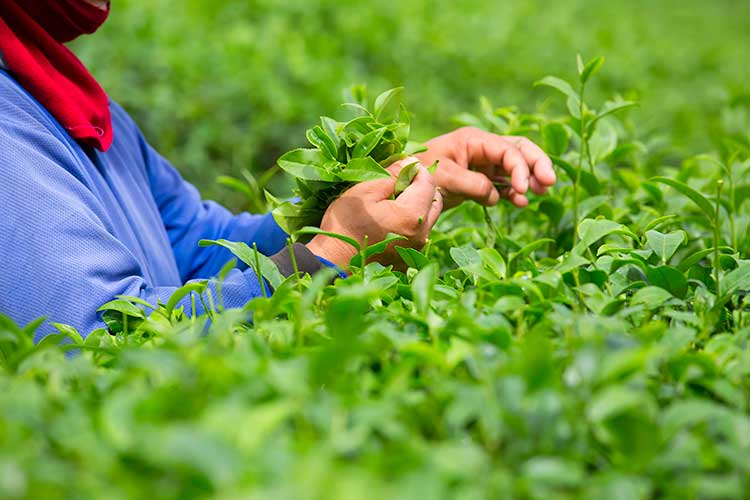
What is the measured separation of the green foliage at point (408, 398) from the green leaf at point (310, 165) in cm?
22

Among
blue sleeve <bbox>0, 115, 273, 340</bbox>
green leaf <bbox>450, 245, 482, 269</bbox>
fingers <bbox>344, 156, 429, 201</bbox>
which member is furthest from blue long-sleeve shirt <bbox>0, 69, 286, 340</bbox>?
green leaf <bbox>450, 245, 482, 269</bbox>

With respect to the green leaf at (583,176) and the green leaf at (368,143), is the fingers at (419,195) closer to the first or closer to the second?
the green leaf at (368,143)

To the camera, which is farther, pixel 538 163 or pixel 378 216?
pixel 538 163

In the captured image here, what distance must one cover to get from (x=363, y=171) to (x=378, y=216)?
0.10m

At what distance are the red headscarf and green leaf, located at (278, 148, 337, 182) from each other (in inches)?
19.4

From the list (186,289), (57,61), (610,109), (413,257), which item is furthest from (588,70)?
(57,61)

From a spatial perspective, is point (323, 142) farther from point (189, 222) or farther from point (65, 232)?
point (189, 222)

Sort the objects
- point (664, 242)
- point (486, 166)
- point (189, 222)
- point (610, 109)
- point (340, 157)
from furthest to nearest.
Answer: point (189, 222) < point (486, 166) < point (610, 109) < point (340, 157) < point (664, 242)

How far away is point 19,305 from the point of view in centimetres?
132

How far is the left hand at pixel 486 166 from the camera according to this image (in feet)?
5.22

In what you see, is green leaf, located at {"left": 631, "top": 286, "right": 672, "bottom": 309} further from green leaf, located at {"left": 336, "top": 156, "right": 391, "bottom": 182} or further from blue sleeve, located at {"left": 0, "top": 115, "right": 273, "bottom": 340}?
blue sleeve, located at {"left": 0, "top": 115, "right": 273, "bottom": 340}

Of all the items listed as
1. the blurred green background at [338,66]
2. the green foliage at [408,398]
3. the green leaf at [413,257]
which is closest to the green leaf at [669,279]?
the green foliage at [408,398]

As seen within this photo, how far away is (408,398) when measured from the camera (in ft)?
2.83

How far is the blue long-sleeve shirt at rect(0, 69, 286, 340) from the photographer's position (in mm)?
1312
